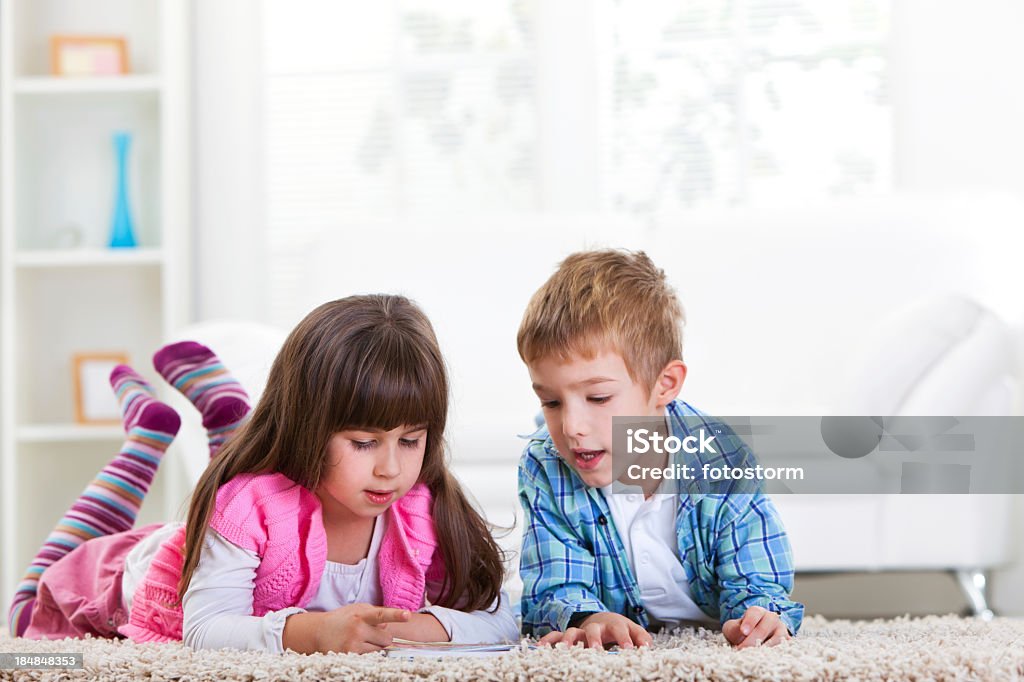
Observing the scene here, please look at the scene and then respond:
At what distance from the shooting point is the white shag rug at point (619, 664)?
79cm

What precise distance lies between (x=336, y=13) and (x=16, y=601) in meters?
1.94

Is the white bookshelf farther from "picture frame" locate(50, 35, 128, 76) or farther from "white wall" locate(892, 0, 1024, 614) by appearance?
"white wall" locate(892, 0, 1024, 614)

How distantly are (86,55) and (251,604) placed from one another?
84.3 inches

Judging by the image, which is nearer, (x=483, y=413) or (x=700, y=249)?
(x=483, y=413)

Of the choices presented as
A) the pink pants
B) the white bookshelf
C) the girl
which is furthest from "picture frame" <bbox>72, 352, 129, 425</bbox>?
the girl

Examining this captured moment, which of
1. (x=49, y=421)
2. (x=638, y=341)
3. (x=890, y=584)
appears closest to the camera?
(x=638, y=341)

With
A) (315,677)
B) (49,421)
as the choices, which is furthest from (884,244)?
(49,421)

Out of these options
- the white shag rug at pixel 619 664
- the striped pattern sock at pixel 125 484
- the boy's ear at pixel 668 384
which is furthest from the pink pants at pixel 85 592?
the boy's ear at pixel 668 384

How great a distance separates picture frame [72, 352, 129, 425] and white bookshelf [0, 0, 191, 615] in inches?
2.3

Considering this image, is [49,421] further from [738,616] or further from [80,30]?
[738,616]

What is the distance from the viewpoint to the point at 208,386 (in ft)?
4.77

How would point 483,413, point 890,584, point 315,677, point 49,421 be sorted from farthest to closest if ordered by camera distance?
point 49,421 < point 890,584 < point 483,413 < point 315,677

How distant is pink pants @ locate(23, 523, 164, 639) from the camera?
1.28 m

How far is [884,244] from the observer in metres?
2.24
